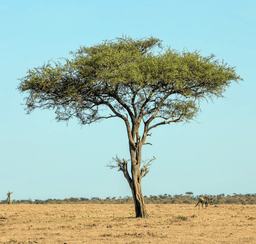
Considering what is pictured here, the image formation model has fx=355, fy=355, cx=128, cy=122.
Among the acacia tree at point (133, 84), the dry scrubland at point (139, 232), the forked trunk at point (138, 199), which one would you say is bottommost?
the dry scrubland at point (139, 232)

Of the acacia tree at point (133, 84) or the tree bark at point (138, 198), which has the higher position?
the acacia tree at point (133, 84)

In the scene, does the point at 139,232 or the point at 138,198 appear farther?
the point at 138,198

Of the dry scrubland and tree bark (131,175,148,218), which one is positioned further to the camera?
tree bark (131,175,148,218)

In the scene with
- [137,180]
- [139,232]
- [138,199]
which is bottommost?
[139,232]

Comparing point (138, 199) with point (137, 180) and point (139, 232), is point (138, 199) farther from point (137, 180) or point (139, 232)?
point (139, 232)

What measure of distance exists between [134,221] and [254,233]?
22.1 ft

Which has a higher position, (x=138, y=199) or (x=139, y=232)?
(x=138, y=199)

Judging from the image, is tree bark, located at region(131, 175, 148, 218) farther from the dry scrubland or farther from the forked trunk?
the dry scrubland

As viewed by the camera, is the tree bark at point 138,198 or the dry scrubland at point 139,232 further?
the tree bark at point 138,198

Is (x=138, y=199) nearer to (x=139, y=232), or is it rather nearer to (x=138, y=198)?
(x=138, y=198)

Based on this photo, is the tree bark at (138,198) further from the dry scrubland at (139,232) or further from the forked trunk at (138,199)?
the dry scrubland at (139,232)

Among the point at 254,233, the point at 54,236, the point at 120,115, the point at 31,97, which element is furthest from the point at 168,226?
the point at 31,97

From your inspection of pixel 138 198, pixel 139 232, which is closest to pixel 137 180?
pixel 138 198

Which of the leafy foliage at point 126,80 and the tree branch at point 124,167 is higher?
the leafy foliage at point 126,80
